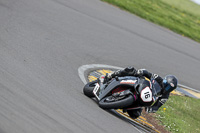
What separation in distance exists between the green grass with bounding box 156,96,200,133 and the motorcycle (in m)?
1.83

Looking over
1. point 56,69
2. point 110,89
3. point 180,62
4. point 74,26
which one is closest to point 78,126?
point 110,89

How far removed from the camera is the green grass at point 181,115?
8852 millimetres

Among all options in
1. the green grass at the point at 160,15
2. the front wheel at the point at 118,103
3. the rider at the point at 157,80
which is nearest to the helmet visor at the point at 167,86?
the rider at the point at 157,80

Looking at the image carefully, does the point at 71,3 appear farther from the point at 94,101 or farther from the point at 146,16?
the point at 94,101

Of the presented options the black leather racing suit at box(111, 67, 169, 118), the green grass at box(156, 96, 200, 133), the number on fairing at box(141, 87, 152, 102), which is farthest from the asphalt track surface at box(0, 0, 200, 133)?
the green grass at box(156, 96, 200, 133)

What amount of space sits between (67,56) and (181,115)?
3587 millimetres

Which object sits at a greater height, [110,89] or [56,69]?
[110,89]

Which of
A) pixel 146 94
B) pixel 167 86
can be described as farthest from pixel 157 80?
pixel 146 94

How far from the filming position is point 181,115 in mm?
9820

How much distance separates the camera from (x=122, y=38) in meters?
13.4

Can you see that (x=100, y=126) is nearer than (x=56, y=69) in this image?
Yes

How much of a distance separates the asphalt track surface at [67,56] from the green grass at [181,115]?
1.71m

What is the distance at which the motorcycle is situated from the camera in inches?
272

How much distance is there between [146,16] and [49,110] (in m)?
12.4
